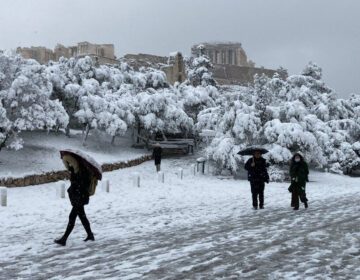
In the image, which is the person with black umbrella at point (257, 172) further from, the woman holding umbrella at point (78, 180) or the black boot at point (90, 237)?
the woman holding umbrella at point (78, 180)

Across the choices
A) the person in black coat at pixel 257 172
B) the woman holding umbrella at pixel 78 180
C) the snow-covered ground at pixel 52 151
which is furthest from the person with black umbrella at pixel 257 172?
the snow-covered ground at pixel 52 151

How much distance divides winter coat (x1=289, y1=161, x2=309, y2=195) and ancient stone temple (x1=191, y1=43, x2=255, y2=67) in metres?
172

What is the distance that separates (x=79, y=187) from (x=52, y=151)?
19.4 m

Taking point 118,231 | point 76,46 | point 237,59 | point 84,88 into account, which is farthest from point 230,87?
point 118,231

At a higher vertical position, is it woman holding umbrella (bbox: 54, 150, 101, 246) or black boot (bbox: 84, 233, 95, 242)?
woman holding umbrella (bbox: 54, 150, 101, 246)

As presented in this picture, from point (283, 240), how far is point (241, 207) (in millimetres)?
5387

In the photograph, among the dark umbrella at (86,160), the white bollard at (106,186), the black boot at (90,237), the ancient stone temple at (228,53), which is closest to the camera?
Answer: the dark umbrella at (86,160)

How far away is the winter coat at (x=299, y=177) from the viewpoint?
11.7 metres

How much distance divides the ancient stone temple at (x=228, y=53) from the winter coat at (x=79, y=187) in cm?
17734

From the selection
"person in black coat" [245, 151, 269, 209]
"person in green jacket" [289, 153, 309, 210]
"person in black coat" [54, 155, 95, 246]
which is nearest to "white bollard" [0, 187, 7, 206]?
"person in black coat" [54, 155, 95, 246]

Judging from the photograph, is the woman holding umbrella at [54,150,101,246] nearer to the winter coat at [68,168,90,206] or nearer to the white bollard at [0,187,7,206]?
the winter coat at [68,168,90,206]

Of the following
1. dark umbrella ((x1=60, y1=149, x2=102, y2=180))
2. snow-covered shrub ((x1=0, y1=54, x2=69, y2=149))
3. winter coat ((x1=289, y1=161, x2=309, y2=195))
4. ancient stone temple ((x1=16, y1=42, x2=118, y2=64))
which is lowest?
winter coat ((x1=289, y1=161, x2=309, y2=195))

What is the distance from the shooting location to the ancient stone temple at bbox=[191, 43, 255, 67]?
598 feet

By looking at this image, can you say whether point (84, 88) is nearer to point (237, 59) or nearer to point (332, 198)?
point (332, 198)
